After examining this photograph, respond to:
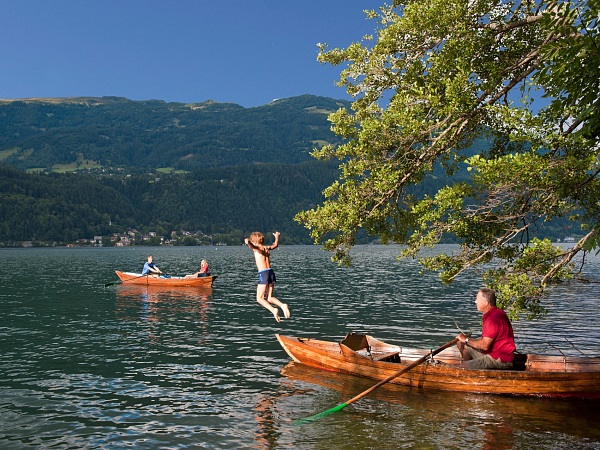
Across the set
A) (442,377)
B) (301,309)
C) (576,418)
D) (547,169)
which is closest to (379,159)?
(547,169)

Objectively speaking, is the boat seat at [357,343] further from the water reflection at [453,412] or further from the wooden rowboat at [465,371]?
the water reflection at [453,412]

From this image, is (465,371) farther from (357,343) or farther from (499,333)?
(357,343)

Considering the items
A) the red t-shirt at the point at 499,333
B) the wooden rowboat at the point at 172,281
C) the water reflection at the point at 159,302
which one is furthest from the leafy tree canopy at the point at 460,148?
the wooden rowboat at the point at 172,281


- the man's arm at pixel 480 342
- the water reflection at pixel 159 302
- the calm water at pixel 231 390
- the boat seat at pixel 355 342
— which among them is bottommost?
the water reflection at pixel 159 302

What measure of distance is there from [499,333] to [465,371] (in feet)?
5.77

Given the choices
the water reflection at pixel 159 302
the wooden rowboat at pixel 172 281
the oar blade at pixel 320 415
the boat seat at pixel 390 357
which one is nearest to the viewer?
the oar blade at pixel 320 415

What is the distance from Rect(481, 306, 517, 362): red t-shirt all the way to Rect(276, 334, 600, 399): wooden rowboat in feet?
1.64

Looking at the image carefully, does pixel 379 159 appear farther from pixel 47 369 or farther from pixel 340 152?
pixel 47 369

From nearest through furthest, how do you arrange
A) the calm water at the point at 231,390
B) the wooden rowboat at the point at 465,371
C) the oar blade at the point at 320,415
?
the calm water at the point at 231,390
the oar blade at the point at 320,415
the wooden rowboat at the point at 465,371

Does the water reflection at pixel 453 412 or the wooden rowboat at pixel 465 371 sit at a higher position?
the wooden rowboat at pixel 465 371

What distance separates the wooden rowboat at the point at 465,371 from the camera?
646 inches

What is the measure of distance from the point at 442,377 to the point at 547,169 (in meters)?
7.22

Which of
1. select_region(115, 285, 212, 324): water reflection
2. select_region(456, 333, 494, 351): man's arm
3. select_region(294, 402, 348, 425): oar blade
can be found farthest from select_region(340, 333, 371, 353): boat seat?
select_region(115, 285, 212, 324): water reflection

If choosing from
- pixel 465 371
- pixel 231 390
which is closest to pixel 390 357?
pixel 465 371
